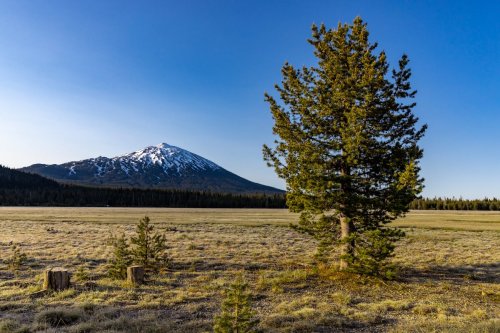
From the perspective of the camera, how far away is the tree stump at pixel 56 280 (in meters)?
12.6

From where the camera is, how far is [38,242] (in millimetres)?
26297

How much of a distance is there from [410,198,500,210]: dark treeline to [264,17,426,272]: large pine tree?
128621 millimetres

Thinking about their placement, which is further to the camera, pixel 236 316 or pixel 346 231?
pixel 346 231

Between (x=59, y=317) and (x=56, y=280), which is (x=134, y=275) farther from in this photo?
(x=59, y=317)

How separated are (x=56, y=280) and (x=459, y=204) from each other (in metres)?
148

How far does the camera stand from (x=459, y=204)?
13288 centimetres

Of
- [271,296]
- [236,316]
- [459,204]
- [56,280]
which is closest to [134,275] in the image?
[56,280]

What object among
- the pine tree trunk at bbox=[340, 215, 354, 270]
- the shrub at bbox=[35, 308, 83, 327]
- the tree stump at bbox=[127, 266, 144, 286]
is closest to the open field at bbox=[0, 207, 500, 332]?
the shrub at bbox=[35, 308, 83, 327]

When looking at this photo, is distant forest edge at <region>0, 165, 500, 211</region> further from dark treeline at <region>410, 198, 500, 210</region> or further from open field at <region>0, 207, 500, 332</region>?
open field at <region>0, 207, 500, 332</region>

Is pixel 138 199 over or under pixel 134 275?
over

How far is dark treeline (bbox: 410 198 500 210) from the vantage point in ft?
432

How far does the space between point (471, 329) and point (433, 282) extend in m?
6.80

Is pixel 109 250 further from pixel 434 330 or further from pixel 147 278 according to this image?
pixel 434 330

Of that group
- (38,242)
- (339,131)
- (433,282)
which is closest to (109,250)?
(38,242)
